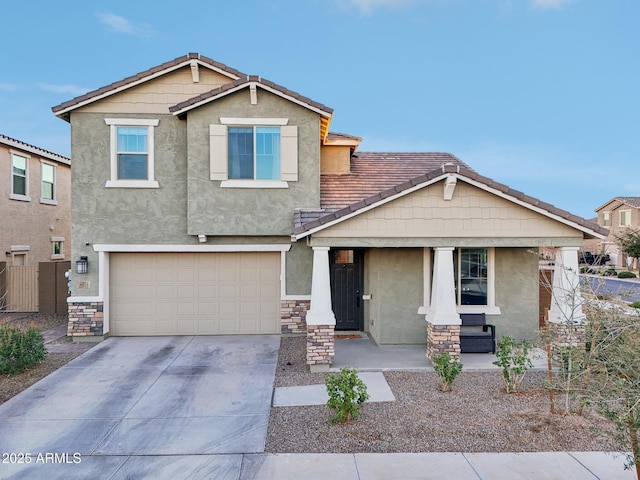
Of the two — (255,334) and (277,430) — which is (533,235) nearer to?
(277,430)

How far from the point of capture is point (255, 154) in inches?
412

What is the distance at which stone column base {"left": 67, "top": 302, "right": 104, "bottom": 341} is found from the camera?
10.6 metres

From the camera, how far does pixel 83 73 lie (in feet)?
99.0

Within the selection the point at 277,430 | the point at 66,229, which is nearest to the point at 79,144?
the point at 277,430

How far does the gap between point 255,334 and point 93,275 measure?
14.6ft

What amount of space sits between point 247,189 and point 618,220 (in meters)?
42.8

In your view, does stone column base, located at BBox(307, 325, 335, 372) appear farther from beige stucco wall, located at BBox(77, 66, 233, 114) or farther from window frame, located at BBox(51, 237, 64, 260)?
window frame, located at BBox(51, 237, 64, 260)

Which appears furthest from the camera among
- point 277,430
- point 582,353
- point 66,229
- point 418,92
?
point 418,92

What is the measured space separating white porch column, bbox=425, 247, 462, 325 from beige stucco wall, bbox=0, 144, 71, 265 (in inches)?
596

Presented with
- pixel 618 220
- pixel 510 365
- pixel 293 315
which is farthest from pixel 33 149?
pixel 618 220

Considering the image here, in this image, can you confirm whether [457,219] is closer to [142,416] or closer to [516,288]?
[516,288]

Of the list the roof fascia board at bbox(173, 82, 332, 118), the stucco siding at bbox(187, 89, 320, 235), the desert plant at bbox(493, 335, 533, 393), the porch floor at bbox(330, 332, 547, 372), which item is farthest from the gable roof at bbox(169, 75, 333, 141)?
the desert plant at bbox(493, 335, 533, 393)

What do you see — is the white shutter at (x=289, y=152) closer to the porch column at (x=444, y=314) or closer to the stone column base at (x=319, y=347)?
the stone column base at (x=319, y=347)

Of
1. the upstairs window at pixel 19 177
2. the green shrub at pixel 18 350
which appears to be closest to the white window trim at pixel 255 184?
the green shrub at pixel 18 350
